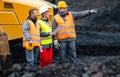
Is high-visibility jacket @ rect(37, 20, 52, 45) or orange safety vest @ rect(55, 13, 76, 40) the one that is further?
orange safety vest @ rect(55, 13, 76, 40)

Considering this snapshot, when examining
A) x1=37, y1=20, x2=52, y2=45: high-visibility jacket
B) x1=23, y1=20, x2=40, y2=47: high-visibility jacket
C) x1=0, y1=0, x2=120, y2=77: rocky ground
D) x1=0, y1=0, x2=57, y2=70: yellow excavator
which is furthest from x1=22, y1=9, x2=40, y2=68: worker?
x1=0, y1=0, x2=57, y2=70: yellow excavator

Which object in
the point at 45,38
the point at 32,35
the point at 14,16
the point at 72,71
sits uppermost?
the point at 14,16

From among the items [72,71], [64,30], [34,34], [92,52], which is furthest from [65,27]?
[92,52]

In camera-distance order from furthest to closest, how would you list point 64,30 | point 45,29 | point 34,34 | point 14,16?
point 14,16 → point 64,30 → point 45,29 → point 34,34

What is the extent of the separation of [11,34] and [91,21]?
42.9 feet

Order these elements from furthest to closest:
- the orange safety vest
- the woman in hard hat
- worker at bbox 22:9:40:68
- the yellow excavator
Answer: the yellow excavator → the orange safety vest → the woman in hard hat → worker at bbox 22:9:40:68

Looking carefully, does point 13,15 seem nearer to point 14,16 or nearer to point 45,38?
point 14,16

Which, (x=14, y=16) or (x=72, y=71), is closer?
(x=72, y=71)

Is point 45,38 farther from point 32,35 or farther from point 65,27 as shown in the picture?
point 65,27

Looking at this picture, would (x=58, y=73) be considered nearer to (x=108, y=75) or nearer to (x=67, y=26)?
(x=108, y=75)

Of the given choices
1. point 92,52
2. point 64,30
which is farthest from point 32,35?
point 92,52

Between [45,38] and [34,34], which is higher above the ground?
[34,34]

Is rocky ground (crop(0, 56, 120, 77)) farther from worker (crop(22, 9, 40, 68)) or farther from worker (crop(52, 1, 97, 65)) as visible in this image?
worker (crop(52, 1, 97, 65))

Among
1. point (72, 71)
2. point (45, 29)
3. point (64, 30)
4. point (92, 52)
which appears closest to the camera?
point (72, 71)
